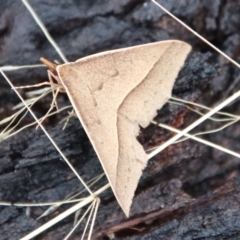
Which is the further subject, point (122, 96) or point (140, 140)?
point (140, 140)

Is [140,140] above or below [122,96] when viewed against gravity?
below

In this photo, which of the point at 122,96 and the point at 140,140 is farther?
the point at 140,140

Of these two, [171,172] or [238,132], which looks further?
[238,132]

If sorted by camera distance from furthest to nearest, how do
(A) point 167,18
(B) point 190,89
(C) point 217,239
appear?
(A) point 167,18 < (B) point 190,89 < (C) point 217,239

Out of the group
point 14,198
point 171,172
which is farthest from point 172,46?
point 14,198

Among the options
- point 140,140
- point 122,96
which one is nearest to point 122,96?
point 122,96

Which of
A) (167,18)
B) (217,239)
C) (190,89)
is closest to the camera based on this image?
(217,239)

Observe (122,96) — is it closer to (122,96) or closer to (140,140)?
(122,96)

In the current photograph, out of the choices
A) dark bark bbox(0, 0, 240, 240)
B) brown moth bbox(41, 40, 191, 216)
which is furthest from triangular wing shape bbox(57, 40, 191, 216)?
dark bark bbox(0, 0, 240, 240)

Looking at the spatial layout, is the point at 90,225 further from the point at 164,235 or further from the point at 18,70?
the point at 18,70
